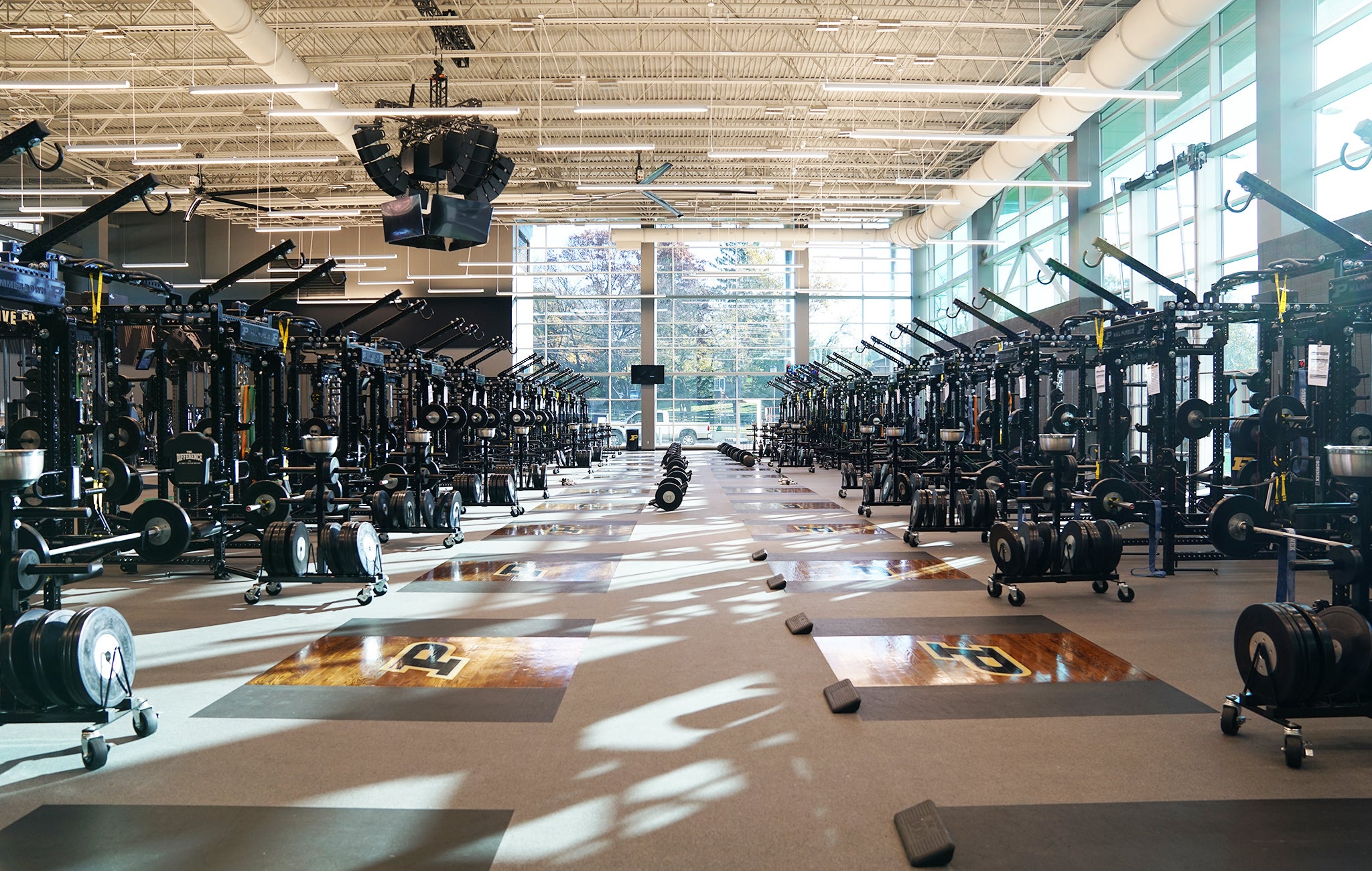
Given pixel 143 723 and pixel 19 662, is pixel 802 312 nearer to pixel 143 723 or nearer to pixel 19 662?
pixel 143 723

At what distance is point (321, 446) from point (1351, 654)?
5.85 metres

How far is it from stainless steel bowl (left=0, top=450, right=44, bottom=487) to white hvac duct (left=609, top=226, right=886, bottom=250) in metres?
21.6

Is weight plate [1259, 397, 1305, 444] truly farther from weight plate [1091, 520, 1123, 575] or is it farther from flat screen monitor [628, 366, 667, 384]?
flat screen monitor [628, 366, 667, 384]

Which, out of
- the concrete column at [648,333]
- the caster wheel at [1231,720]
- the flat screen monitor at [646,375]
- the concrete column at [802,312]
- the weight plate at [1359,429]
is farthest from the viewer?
the concrete column at [802,312]

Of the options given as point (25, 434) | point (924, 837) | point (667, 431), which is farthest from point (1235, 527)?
point (667, 431)

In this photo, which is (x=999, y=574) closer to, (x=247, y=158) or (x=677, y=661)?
(x=677, y=661)

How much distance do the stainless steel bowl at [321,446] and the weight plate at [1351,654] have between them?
3016mm

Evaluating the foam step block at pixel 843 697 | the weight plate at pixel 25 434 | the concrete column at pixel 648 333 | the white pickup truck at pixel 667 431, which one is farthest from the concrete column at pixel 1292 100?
the white pickup truck at pixel 667 431

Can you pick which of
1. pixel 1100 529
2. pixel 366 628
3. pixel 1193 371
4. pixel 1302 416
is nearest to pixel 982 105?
pixel 1193 371

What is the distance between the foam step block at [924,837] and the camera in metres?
2.31

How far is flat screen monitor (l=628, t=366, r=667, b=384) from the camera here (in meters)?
26.7

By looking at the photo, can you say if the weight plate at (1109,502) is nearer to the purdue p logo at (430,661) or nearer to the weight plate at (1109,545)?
the weight plate at (1109,545)

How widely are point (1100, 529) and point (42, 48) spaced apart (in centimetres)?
1700

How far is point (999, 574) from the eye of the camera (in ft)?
18.6
